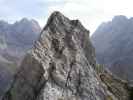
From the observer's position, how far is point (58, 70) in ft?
115

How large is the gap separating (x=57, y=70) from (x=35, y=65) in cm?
305

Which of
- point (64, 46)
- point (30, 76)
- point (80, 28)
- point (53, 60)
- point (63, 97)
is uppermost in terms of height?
point (80, 28)

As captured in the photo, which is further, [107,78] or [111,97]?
[107,78]

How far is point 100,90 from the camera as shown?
3800 centimetres

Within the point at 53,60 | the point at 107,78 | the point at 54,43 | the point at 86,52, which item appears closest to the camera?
the point at 53,60

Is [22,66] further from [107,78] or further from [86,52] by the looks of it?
[107,78]

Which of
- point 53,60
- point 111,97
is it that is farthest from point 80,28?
point 111,97

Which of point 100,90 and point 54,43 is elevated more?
point 54,43

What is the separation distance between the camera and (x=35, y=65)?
34375 mm

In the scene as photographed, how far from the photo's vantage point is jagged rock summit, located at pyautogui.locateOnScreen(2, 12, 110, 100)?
110 feet

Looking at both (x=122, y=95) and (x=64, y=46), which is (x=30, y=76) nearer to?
(x=64, y=46)

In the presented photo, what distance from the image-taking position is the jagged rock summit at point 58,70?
3366cm

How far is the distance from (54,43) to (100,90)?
969 cm

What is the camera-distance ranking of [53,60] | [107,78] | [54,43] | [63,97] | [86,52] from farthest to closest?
[107,78], [86,52], [54,43], [53,60], [63,97]
